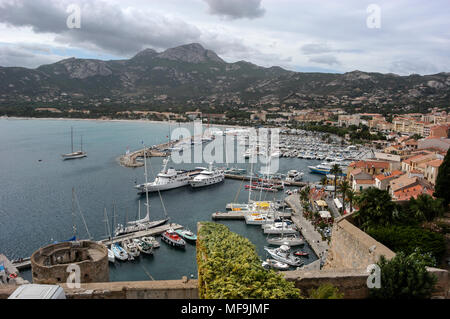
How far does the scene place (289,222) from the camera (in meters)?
24.5

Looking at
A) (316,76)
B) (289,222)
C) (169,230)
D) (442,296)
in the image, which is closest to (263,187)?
(289,222)

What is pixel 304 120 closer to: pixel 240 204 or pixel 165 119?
pixel 165 119

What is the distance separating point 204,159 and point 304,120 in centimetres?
→ 5716

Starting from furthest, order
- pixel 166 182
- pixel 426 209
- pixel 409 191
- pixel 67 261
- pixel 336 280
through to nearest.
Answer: pixel 166 182 < pixel 409 191 < pixel 426 209 < pixel 67 261 < pixel 336 280

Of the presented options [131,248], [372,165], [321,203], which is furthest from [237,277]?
[372,165]

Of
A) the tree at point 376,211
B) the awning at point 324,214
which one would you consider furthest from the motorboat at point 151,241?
the tree at point 376,211

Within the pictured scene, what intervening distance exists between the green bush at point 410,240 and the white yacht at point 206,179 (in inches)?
1042

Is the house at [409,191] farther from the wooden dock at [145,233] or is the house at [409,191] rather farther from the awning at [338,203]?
the wooden dock at [145,233]

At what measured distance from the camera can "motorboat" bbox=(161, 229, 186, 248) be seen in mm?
21547

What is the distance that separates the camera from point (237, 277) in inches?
237

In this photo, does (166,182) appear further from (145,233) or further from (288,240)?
(288,240)

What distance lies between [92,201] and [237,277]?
2779 centimetres

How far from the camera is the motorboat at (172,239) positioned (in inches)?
848

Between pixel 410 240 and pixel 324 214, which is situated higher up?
pixel 410 240
